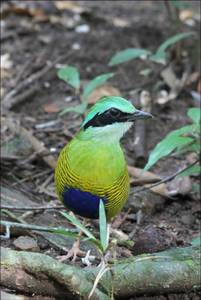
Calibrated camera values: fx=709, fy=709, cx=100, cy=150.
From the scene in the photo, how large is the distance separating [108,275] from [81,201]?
0.77 m

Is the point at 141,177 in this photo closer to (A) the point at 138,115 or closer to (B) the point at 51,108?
(B) the point at 51,108

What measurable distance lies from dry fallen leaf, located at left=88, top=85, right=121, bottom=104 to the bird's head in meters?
2.63

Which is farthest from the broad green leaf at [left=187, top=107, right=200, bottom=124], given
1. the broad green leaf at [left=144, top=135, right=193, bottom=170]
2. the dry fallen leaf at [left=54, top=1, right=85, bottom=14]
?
the dry fallen leaf at [left=54, top=1, right=85, bottom=14]

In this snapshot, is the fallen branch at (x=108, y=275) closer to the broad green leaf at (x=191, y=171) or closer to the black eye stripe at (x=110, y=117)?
the black eye stripe at (x=110, y=117)

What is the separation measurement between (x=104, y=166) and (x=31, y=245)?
0.66 meters

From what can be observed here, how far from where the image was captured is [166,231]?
4457mm

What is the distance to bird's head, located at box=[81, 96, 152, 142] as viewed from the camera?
13.6 feet

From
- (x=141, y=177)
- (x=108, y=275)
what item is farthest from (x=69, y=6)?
(x=108, y=275)

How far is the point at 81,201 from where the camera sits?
431 cm

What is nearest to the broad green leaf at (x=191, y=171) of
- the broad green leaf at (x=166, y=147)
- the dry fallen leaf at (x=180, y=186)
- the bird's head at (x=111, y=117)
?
the broad green leaf at (x=166, y=147)

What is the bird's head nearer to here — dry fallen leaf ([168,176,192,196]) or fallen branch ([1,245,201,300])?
fallen branch ([1,245,201,300])

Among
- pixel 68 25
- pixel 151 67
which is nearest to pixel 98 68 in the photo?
pixel 151 67

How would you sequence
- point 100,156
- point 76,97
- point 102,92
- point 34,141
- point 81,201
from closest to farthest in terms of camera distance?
1. point 100,156
2. point 81,201
3. point 34,141
4. point 102,92
5. point 76,97

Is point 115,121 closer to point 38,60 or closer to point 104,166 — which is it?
point 104,166
